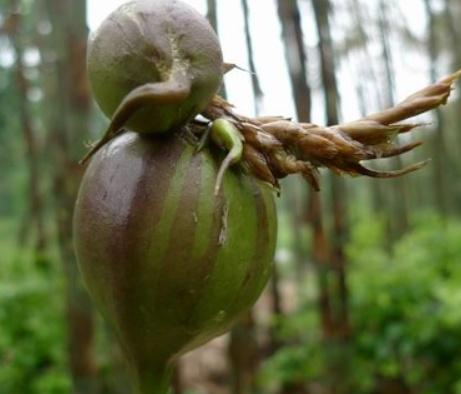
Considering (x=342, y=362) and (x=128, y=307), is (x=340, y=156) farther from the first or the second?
(x=342, y=362)

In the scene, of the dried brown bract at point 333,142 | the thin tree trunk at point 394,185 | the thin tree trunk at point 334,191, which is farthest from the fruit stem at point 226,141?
the thin tree trunk at point 394,185

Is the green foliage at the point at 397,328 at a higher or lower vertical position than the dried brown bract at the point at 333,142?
lower

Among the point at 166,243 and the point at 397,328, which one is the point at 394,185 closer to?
the point at 397,328

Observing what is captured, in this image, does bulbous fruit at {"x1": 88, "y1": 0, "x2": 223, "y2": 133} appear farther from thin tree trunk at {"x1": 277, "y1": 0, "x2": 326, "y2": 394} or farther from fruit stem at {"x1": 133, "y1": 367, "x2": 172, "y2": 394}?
thin tree trunk at {"x1": 277, "y1": 0, "x2": 326, "y2": 394}

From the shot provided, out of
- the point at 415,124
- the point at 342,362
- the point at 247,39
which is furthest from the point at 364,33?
the point at 415,124

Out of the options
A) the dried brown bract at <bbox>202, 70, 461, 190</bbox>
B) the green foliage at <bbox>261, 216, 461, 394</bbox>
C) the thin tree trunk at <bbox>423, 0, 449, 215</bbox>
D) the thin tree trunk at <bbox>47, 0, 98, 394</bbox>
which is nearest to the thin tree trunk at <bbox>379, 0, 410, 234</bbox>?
the thin tree trunk at <bbox>423, 0, 449, 215</bbox>

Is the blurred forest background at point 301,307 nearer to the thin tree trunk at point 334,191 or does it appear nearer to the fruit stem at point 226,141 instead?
the thin tree trunk at point 334,191
